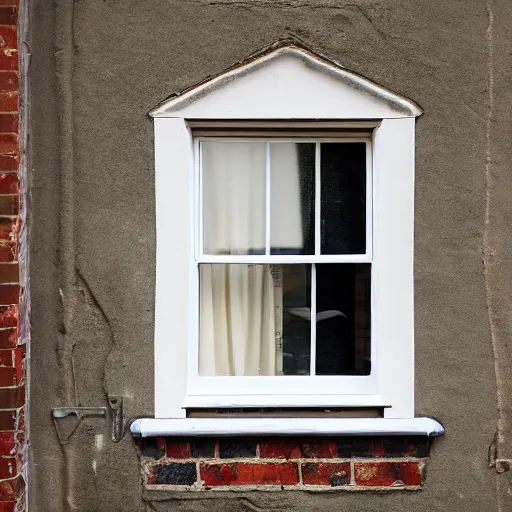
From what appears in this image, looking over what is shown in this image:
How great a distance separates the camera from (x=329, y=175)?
3.21m

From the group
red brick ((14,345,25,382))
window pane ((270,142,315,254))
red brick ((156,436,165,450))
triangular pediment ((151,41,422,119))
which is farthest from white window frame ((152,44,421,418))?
red brick ((14,345,25,382))

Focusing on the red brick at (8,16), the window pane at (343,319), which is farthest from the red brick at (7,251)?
the window pane at (343,319)

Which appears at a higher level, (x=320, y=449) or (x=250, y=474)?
(x=320, y=449)

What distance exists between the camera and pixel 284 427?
3004 millimetres

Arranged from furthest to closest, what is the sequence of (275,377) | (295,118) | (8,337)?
1. (275,377)
2. (295,118)
3. (8,337)

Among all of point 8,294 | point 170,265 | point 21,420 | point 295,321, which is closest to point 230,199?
point 170,265

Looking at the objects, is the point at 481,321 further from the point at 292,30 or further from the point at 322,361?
the point at 292,30

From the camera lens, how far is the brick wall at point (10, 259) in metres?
2.91

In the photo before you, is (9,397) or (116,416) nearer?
(9,397)

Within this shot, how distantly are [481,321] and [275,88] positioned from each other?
5.13 ft

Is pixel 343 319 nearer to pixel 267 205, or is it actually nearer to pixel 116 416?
pixel 267 205

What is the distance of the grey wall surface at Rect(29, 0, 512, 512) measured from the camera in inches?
121

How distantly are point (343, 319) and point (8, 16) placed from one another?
223 cm

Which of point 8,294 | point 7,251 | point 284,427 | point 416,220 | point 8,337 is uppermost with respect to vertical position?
point 416,220
